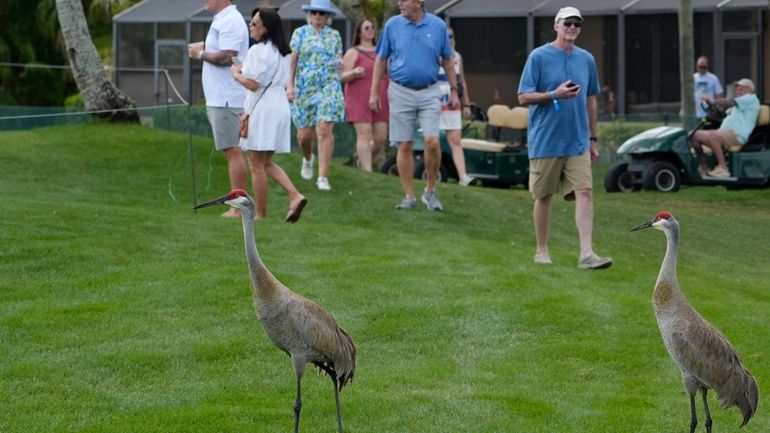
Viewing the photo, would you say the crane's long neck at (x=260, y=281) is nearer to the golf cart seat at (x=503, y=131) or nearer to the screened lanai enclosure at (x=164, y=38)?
the golf cart seat at (x=503, y=131)

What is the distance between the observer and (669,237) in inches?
321

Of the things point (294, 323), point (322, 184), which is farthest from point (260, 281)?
point (322, 184)

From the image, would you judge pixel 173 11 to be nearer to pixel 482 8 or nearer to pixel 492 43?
pixel 482 8

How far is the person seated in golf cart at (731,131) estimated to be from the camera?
22.7m

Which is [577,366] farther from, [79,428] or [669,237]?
[79,428]

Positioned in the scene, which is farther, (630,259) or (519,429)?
(630,259)

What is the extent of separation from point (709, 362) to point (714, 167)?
1642cm

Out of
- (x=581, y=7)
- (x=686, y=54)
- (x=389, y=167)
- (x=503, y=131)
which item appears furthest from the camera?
(x=581, y=7)

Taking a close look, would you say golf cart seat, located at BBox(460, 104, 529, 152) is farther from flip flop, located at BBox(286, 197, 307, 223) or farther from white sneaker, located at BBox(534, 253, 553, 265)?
white sneaker, located at BBox(534, 253, 553, 265)

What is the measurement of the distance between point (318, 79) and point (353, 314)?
254 inches

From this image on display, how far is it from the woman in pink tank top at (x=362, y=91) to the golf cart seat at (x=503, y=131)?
5.47 meters

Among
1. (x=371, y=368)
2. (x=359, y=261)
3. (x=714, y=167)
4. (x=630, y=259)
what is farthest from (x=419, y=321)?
(x=714, y=167)

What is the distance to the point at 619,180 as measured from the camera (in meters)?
24.2

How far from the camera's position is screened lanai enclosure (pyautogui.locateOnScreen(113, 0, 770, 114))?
32.5 m
